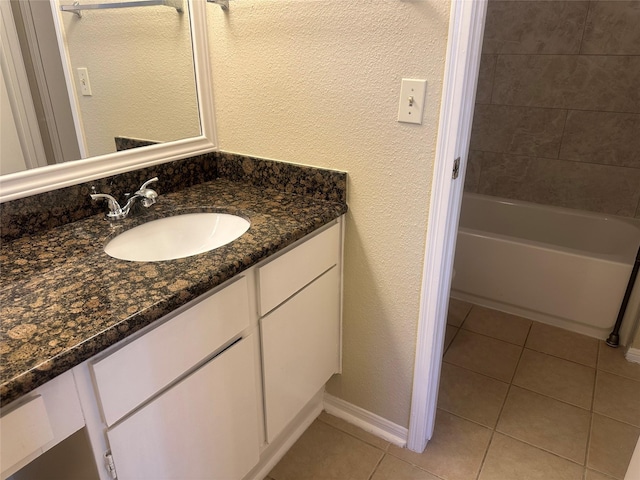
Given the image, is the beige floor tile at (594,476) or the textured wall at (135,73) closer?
the textured wall at (135,73)

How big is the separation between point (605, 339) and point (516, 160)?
3.60ft

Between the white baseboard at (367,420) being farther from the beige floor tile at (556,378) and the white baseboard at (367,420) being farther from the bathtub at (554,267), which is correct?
the bathtub at (554,267)

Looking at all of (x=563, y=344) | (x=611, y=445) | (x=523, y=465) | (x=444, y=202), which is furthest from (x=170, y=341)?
(x=563, y=344)

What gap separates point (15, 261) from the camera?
3.59 feet

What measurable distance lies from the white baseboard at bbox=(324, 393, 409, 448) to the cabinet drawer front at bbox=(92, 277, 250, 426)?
2.56ft

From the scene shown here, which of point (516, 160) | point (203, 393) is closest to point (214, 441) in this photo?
point (203, 393)

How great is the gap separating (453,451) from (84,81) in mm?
1667

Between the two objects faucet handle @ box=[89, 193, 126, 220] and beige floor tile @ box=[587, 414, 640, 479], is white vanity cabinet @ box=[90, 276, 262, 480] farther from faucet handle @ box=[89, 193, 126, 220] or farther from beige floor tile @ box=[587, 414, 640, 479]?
beige floor tile @ box=[587, 414, 640, 479]

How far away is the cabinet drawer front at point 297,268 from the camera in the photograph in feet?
4.15

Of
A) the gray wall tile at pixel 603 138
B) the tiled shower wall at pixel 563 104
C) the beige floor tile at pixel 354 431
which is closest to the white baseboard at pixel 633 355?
the tiled shower wall at pixel 563 104

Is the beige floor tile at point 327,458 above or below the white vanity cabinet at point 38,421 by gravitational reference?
below

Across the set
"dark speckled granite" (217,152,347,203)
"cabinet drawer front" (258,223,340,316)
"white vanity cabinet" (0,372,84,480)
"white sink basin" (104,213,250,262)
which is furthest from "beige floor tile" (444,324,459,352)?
"white vanity cabinet" (0,372,84,480)

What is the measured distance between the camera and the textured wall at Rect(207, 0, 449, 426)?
1.27m

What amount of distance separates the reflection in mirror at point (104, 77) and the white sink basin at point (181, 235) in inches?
10.3
